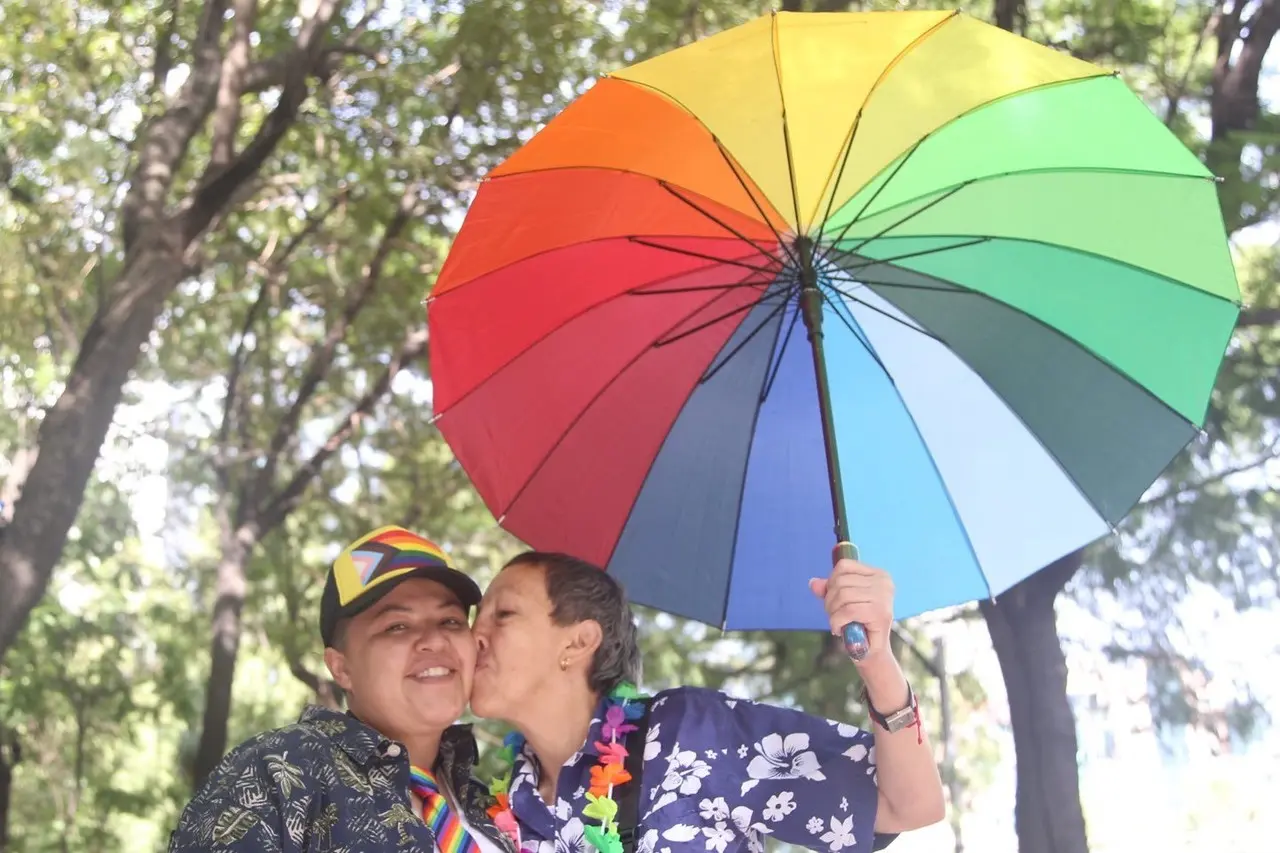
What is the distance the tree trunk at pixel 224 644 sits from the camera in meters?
8.08

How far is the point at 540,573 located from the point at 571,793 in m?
0.47

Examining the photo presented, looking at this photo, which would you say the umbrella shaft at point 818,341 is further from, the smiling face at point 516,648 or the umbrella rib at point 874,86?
the smiling face at point 516,648

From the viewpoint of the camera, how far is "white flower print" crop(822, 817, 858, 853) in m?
2.22

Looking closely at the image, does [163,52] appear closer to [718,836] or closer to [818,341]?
[818,341]

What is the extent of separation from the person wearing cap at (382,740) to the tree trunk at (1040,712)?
339 cm

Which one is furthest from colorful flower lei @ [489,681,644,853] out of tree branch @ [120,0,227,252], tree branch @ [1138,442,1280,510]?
tree branch @ [120,0,227,252]

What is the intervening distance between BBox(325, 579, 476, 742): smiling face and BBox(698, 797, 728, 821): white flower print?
51 cm

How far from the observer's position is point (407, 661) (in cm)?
233

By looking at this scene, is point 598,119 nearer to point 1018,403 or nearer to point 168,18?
point 1018,403

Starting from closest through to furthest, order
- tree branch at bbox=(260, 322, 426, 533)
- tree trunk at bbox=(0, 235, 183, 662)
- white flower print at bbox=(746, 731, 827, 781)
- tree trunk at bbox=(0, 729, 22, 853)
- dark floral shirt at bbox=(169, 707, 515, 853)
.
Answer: dark floral shirt at bbox=(169, 707, 515, 853) < white flower print at bbox=(746, 731, 827, 781) < tree trunk at bbox=(0, 235, 183, 662) < tree trunk at bbox=(0, 729, 22, 853) < tree branch at bbox=(260, 322, 426, 533)

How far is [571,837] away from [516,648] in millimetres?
391

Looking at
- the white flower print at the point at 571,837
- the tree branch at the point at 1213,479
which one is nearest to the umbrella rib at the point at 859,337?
the white flower print at the point at 571,837

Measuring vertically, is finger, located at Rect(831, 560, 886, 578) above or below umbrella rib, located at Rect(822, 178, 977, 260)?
below

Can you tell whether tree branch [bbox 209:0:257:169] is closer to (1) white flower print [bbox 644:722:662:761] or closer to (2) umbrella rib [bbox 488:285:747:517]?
(2) umbrella rib [bbox 488:285:747:517]
